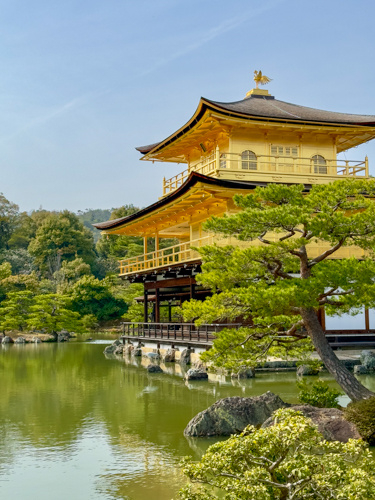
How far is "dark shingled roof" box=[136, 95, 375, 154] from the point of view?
20.6 m

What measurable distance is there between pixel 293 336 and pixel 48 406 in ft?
18.1

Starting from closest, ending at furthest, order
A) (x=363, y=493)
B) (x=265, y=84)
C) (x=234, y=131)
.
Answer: (x=363, y=493), (x=234, y=131), (x=265, y=84)

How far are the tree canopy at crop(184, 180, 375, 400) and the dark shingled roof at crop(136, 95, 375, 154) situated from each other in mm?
10965

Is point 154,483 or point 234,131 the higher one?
point 234,131

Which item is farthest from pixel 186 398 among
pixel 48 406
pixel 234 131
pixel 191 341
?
pixel 234 131

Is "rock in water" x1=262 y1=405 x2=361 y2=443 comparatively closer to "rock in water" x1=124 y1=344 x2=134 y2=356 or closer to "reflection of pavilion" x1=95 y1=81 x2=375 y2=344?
"reflection of pavilion" x1=95 y1=81 x2=375 y2=344

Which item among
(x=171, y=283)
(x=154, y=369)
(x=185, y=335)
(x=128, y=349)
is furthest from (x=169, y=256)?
(x=154, y=369)

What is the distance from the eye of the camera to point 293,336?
1100 cm

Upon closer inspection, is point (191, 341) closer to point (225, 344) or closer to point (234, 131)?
point (234, 131)

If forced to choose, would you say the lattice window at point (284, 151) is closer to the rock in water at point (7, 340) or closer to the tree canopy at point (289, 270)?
the tree canopy at point (289, 270)

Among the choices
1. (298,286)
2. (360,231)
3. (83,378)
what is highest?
(360,231)

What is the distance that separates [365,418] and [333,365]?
4.05 feet

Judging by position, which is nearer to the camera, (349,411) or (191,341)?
(349,411)

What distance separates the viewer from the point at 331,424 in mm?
8734
